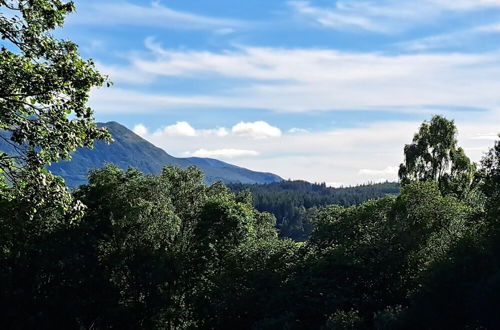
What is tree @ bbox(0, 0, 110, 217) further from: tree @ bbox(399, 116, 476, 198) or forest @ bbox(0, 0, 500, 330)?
tree @ bbox(399, 116, 476, 198)

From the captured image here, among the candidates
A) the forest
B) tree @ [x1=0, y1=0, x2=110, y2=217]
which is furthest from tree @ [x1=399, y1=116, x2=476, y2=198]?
tree @ [x1=0, y1=0, x2=110, y2=217]

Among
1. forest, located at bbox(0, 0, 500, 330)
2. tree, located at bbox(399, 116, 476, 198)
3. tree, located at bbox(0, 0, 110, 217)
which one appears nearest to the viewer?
tree, located at bbox(0, 0, 110, 217)

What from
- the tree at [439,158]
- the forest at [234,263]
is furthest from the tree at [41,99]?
the tree at [439,158]

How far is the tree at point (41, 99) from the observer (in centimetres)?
1245

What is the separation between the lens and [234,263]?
33.1 metres

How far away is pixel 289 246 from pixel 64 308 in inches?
708

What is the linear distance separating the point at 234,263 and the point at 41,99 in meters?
22.7

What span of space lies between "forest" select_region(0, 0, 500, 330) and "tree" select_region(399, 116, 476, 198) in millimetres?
17000

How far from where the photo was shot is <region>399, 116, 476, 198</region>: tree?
48875 millimetres

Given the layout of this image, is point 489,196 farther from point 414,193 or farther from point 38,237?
point 38,237

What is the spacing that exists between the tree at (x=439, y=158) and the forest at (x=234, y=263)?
1700cm

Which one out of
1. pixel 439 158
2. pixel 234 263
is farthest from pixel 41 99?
pixel 439 158

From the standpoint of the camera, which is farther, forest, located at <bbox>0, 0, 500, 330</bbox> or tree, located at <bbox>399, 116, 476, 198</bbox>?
tree, located at <bbox>399, 116, 476, 198</bbox>

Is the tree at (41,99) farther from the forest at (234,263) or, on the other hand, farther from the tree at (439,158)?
the tree at (439,158)
